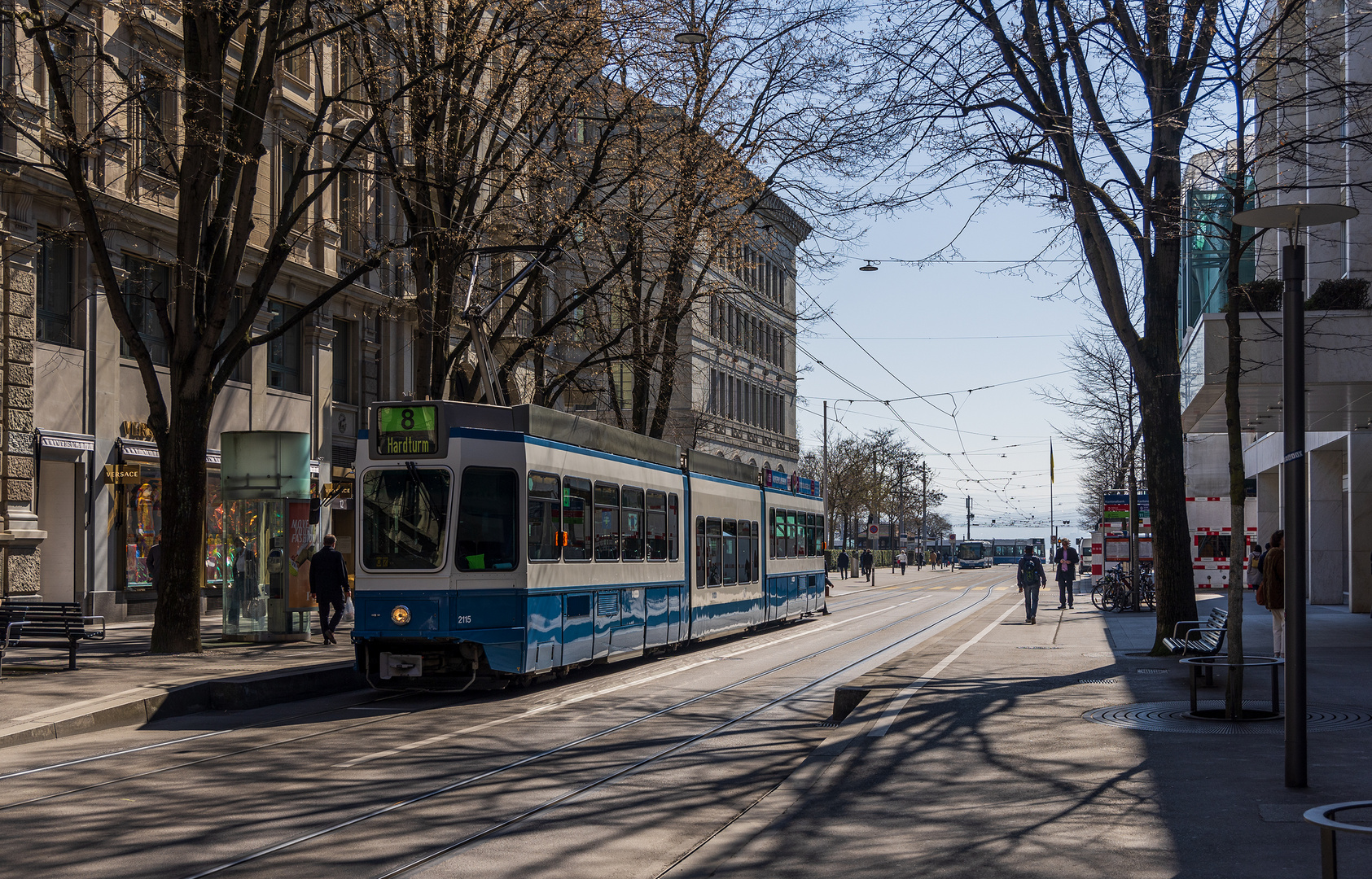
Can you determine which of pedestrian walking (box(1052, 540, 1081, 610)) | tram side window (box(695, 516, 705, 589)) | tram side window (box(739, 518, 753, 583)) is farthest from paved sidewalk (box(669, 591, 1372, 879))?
pedestrian walking (box(1052, 540, 1081, 610))

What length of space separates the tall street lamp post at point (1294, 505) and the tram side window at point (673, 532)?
1247cm

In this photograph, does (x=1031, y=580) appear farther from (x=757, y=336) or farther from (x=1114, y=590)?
(x=757, y=336)

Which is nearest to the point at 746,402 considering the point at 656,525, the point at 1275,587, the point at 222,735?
the point at 656,525

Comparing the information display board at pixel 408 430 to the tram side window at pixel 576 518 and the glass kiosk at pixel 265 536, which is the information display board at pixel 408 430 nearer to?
the tram side window at pixel 576 518

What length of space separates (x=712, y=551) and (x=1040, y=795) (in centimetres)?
1432

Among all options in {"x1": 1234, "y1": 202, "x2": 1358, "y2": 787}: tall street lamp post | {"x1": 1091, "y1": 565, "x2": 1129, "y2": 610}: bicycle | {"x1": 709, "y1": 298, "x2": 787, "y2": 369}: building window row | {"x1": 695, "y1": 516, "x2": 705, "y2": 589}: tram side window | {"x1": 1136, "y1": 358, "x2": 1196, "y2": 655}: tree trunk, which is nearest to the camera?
{"x1": 1234, "y1": 202, "x2": 1358, "y2": 787}: tall street lamp post

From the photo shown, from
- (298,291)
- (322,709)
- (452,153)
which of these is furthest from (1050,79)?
(298,291)

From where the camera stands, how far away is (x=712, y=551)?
74.7ft

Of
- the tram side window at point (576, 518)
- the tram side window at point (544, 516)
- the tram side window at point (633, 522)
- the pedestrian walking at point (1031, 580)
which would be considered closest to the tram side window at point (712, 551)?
the tram side window at point (633, 522)

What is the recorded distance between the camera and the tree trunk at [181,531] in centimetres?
1831

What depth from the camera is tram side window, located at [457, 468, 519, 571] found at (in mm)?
14766

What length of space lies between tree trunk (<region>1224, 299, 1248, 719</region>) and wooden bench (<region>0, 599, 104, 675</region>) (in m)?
12.3

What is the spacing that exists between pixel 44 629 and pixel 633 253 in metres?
12.2

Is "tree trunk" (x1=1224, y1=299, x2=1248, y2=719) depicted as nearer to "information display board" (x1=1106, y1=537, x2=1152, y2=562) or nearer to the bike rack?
the bike rack
